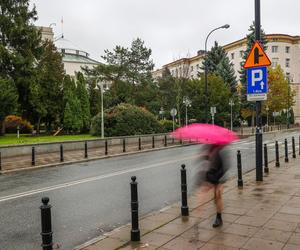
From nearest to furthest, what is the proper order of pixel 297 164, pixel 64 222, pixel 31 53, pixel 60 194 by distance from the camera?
pixel 64 222 < pixel 60 194 < pixel 297 164 < pixel 31 53

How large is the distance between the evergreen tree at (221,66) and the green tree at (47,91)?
84.0ft

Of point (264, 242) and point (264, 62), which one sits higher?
point (264, 62)

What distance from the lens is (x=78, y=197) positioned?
31.1 ft

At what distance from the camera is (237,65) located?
283ft

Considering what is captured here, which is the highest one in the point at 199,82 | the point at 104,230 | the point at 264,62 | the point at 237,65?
→ the point at 237,65

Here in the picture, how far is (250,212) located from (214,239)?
181cm

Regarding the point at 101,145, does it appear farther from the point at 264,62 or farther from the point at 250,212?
the point at 250,212

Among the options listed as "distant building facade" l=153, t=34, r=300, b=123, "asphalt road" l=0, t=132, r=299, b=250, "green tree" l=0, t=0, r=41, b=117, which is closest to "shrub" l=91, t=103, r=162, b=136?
"green tree" l=0, t=0, r=41, b=117

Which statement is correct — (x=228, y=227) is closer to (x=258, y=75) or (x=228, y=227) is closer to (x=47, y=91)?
(x=258, y=75)

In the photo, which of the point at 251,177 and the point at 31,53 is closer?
the point at 251,177

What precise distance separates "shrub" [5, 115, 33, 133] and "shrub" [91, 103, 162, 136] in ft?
31.3

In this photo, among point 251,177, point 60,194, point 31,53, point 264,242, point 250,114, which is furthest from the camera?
point 250,114

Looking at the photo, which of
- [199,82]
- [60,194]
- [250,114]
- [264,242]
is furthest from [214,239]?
[250,114]

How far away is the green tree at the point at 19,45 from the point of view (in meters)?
33.2
